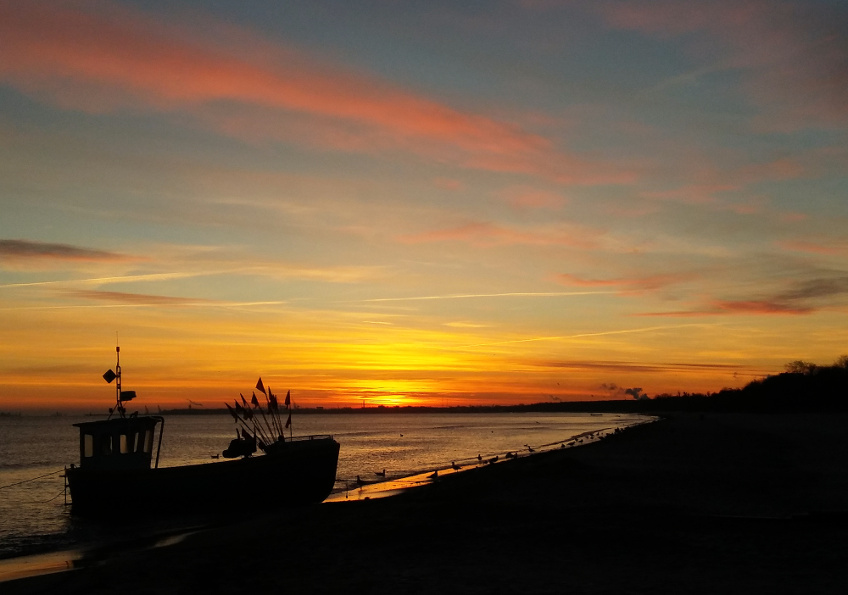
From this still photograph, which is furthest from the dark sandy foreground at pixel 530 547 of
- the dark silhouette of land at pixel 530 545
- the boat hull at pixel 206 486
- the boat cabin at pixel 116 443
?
the boat cabin at pixel 116 443

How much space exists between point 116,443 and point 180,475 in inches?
145

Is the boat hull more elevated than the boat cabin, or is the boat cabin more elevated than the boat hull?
the boat cabin

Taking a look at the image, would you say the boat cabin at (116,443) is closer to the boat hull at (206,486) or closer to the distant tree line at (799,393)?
the boat hull at (206,486)

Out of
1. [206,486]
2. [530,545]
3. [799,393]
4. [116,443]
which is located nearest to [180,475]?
[206,486]

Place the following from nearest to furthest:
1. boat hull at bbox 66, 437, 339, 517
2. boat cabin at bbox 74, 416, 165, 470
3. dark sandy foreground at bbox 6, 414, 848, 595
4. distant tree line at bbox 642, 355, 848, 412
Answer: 1. dark sandy foreground at bbox 6, 414, 848, 595
2. boat hull at bbox 66, 437, 339, 517
3. boat cabin at bbox 74, 416, 165, 470
4. distant tree line at bbox 642, 355, 848, 412

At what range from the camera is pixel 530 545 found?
51.8ft

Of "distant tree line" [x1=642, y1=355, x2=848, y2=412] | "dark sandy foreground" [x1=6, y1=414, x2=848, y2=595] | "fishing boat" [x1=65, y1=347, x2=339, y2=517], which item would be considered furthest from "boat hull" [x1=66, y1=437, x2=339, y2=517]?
"distant tree line" [x1=642, y1=355, x2=848, y2=412]

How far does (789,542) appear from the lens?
48.0ft

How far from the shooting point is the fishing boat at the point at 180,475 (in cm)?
2797

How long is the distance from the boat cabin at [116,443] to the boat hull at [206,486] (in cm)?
73

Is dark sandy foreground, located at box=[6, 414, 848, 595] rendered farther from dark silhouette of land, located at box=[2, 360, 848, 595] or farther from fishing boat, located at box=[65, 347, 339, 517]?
fishing boat, located at box=[65, 347, 339, 517]

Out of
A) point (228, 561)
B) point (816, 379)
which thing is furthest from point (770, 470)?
point (816, 379)

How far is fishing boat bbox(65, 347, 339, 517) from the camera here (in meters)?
28.0

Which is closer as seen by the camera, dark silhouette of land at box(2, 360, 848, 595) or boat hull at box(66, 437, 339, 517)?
dark silhouette of land at box(2, 360, 848, 595)
